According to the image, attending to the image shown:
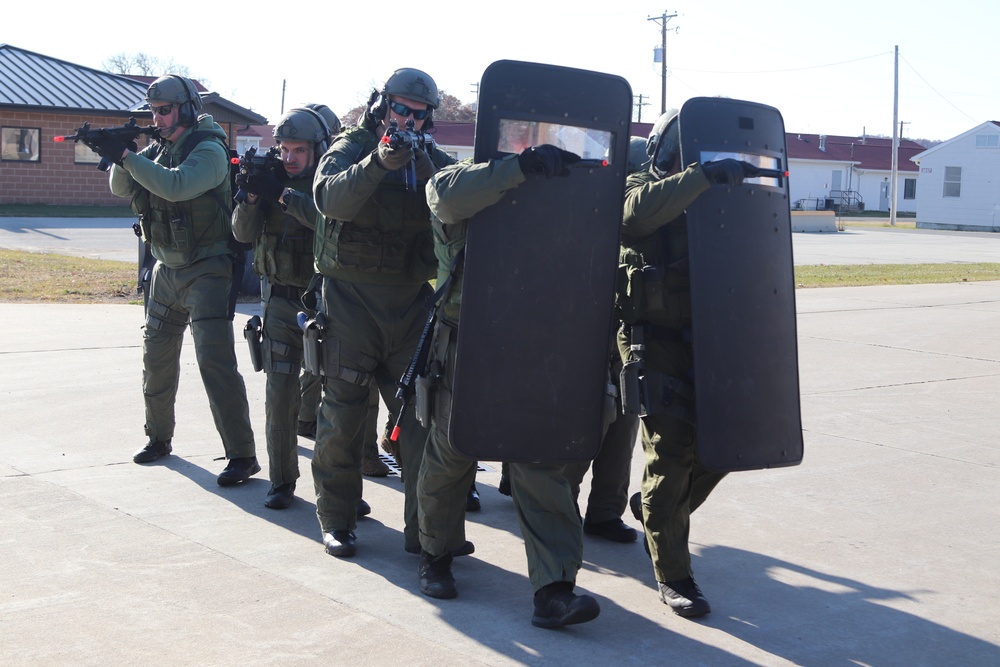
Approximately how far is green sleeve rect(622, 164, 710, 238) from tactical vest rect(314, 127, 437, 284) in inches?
38.5

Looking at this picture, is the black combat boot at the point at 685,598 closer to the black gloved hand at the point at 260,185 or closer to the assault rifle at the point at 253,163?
the black gloved hand at the point at 260,185

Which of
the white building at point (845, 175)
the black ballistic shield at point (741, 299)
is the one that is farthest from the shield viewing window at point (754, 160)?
the white building at point (845, 175)

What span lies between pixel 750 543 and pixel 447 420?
178cm

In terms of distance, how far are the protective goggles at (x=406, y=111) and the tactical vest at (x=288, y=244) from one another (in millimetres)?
1033

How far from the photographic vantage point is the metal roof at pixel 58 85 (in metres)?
31.2

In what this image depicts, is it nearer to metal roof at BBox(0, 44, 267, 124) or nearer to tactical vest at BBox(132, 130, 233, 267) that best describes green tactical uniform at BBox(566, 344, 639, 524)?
tactical vest at BBox(132, 130, 233, 267)

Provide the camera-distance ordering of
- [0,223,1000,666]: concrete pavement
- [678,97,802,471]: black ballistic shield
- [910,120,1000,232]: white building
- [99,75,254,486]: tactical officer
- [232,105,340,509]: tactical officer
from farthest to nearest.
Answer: [910,120,1000,232]: white building, [99,75,254,486]: tactical officer, [232,105,340,509]: tactical officer, [678,97,802,471]: black ballistic shield, [0,223,1000,666]: concrete pavement

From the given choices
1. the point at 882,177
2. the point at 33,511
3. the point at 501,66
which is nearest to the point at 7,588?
the point at 33,511

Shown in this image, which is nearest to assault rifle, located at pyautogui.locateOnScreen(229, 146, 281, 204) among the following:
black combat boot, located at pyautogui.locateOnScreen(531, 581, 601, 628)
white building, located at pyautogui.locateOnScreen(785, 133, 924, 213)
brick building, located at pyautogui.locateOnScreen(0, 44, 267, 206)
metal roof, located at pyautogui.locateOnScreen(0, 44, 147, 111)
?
black combat boot, located at pyautogui.locateOnScreen(531, 581, 601, 628)

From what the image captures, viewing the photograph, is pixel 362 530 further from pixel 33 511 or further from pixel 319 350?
pixel 33 511

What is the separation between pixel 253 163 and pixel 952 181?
50.7 meters

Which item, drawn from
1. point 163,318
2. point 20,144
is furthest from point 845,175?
point 163,318

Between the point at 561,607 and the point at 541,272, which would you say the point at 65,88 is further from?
the point at 561,607

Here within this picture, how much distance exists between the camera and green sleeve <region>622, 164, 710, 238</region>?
152 inches
